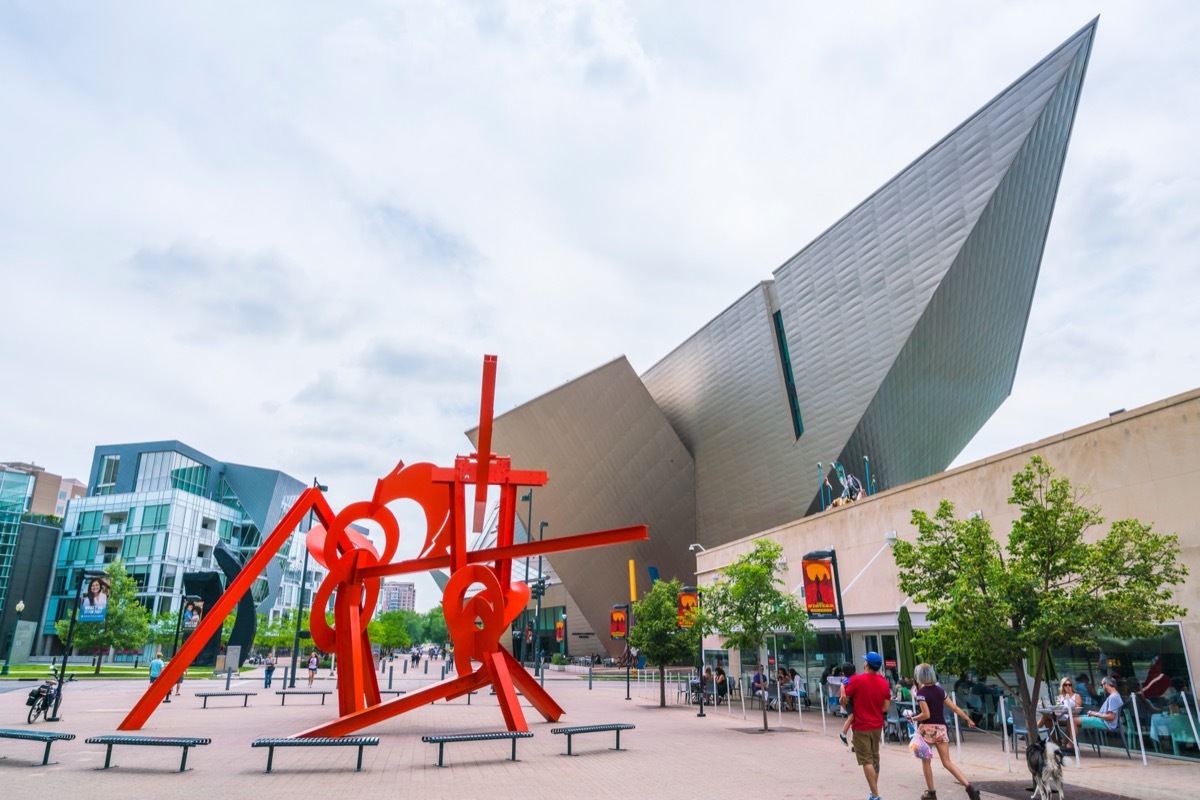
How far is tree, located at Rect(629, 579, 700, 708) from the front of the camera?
75.8 feet

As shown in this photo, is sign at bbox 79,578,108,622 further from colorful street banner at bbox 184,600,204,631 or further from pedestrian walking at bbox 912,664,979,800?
pedestrian walking at bbox 912,664,979,800

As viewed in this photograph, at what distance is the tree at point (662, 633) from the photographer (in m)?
23.1

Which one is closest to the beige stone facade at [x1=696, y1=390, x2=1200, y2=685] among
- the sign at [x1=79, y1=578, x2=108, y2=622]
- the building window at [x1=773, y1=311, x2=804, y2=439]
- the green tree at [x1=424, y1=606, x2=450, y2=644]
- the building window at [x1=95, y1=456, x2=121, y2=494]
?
the building window at [x1=773, y1=311, x2=804, y2=439]

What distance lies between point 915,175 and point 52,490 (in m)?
103

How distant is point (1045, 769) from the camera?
8102 millimetres

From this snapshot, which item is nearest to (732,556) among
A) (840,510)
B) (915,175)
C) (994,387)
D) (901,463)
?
(840,510)

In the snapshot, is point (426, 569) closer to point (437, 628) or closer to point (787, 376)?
point (787, 376)

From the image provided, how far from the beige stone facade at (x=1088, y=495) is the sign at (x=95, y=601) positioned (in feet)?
103

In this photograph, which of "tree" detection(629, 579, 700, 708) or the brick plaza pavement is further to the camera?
"tree" detection(629, 579, 700, 708)

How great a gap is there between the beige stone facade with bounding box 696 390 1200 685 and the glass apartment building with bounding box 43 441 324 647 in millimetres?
61164

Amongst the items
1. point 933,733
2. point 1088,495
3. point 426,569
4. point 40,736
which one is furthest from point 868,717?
point 40,736

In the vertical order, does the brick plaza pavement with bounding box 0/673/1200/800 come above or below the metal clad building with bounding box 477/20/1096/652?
below

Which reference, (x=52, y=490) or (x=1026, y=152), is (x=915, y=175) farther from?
(x=52, y=490)

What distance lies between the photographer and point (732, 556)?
29328 millimetres
